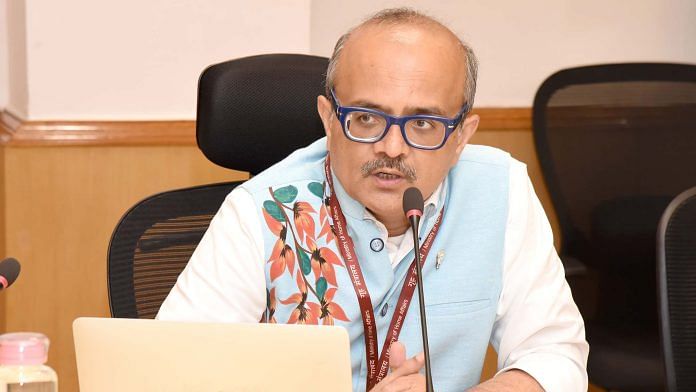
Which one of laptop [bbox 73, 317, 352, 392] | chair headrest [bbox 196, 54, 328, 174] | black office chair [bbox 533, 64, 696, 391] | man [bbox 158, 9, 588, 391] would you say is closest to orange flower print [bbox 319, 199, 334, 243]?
man [bbox 158, 9, 588, 391]

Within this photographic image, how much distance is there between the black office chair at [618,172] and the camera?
3.13 m

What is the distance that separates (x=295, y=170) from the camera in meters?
1.93

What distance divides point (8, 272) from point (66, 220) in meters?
1.74

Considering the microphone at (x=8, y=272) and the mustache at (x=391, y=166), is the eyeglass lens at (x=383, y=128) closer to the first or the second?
the mustache at (x=391, y=166)

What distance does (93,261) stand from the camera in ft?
9.78

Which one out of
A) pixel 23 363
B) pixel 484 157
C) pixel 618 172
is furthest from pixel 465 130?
pixel 618 172

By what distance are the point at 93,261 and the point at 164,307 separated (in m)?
1.27

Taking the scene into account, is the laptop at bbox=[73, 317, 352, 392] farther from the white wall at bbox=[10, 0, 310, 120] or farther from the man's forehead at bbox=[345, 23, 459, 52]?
the white wall at bbox=[10, 0, 310, 120]

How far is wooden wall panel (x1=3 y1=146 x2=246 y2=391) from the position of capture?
2.92 metres

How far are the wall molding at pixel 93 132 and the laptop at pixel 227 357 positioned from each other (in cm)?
178

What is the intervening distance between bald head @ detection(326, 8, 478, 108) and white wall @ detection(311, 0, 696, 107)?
1550 millimetres

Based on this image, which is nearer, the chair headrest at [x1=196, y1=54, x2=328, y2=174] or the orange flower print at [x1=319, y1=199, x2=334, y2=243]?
the orange flower print at [x1=319, y1=199, x2=334, y2=243]

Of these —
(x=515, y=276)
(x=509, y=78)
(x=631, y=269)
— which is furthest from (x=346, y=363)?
(x=509, y=78)

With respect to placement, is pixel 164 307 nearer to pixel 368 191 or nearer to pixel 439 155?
pixel 368 191
